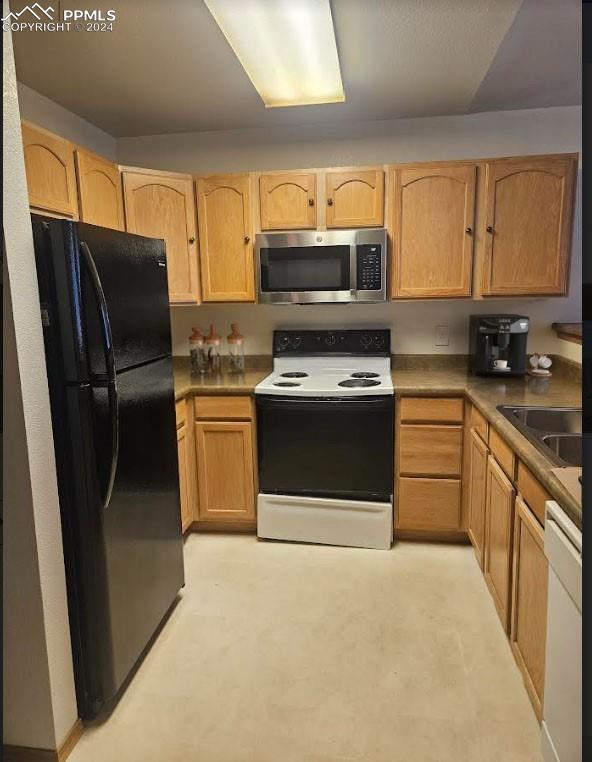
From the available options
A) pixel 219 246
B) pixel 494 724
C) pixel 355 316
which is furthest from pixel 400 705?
pixel 219 246

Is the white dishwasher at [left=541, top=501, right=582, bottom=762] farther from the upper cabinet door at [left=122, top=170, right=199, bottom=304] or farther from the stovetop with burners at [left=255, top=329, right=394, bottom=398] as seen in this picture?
the upper cabinet door at [left=122, top=170, right=199, bottom=304]

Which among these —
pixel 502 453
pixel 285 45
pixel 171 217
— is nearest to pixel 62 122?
pixel 171 217

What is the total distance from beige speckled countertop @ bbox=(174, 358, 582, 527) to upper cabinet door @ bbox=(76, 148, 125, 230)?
957 mm

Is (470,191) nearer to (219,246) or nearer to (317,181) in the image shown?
(317,181)

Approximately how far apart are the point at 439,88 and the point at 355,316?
131 cm

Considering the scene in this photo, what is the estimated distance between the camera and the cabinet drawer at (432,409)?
257 centimetres

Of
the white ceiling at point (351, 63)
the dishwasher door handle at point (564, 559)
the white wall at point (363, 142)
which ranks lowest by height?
the dishwasher door handle at point (564, 559)

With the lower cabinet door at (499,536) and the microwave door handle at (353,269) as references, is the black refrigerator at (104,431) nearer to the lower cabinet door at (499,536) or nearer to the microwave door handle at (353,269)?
the microwave door handle at (353,269)

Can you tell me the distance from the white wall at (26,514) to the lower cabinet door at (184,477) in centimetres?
113

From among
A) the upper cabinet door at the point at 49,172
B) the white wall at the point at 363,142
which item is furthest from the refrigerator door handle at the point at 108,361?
the white wall at the point at 363,142

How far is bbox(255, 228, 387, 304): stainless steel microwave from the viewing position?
274 cm

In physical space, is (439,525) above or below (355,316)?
below

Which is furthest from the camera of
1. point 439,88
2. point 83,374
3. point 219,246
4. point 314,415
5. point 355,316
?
point 355,316

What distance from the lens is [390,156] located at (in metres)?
3.00
